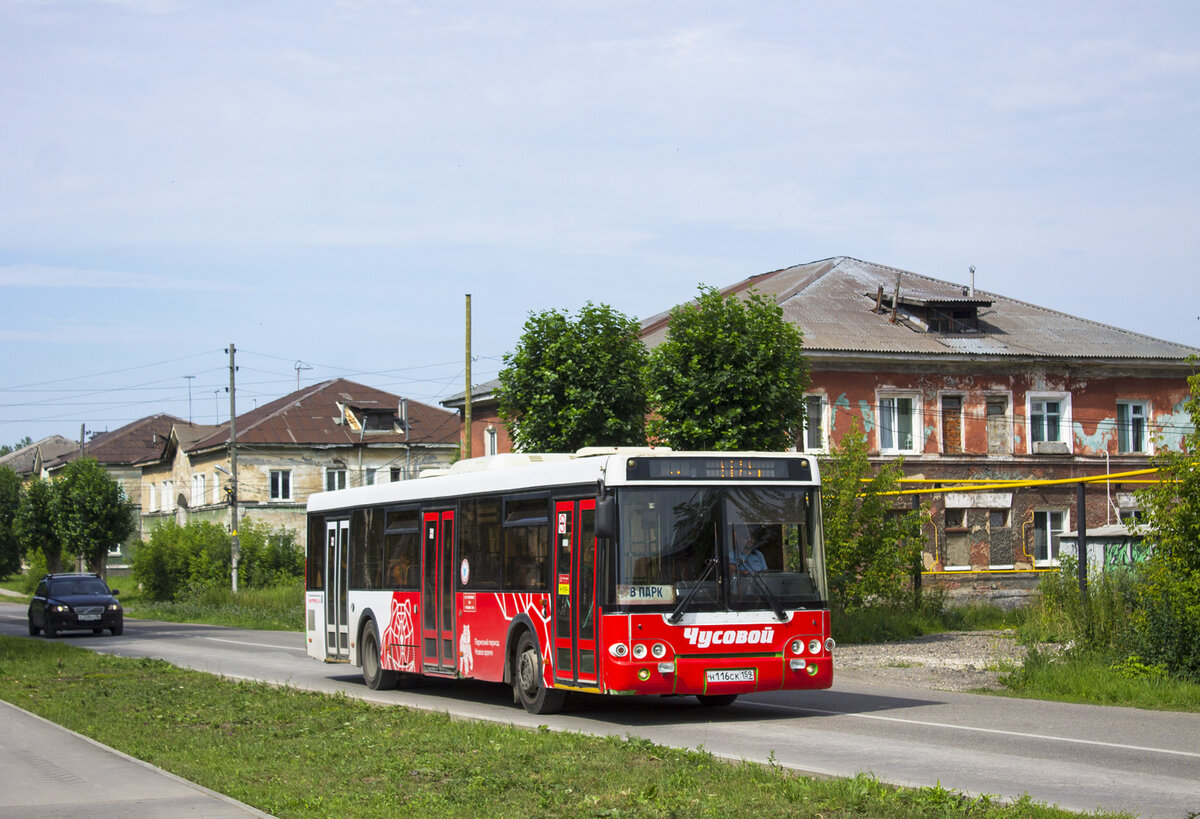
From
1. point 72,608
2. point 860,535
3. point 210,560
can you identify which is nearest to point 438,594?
point 860,535

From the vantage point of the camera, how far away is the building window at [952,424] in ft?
144

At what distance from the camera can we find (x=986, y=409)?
1748 inches

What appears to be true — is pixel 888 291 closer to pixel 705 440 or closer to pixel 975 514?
pixel 975 514

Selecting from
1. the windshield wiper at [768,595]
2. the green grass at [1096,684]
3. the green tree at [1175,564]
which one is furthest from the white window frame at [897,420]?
the windshield wiper at [768,595]

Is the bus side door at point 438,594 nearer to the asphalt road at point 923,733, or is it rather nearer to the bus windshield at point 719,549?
the asphalt road at point 923,733

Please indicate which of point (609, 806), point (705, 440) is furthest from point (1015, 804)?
point (705, 440)

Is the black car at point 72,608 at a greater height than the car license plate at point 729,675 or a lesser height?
lesser

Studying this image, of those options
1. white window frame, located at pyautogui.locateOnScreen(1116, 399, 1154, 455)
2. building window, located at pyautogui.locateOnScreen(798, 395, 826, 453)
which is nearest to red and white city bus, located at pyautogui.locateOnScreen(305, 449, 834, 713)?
building window, located at pyautogui.locateOnScreen(798, 395, 826, 453)

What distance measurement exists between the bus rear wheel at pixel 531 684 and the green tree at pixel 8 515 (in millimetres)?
86020

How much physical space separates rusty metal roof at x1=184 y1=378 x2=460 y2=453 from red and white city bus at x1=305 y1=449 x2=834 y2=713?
58829 millimetres

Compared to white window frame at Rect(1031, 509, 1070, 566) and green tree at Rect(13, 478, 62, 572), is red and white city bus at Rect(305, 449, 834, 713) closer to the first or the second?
white window frame at Rect(1031, 509, 1070, 566)

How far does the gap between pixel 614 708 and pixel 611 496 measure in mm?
3139

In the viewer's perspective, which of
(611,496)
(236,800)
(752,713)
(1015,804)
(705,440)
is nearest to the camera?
(1015,804)

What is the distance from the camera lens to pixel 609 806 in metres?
8.55
